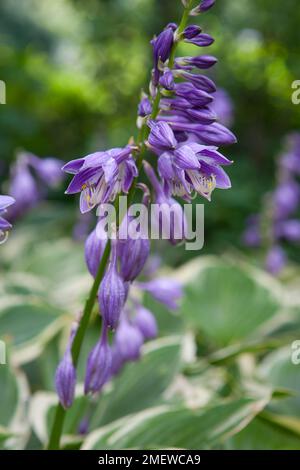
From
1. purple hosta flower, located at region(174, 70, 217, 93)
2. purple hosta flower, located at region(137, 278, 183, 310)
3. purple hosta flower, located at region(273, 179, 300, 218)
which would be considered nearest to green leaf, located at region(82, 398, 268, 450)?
purple hosta flower, located at region(137, 278, 183, 310)

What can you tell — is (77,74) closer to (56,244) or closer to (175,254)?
(175,254)

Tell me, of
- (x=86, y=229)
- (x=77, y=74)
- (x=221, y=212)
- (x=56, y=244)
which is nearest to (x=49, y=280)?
(x=56, y=244)

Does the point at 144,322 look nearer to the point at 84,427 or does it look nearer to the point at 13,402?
the point at 84,427

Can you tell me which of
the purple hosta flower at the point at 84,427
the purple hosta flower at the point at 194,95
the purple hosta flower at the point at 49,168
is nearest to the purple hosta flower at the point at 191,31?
the purple hosta flower at the point at 194,95

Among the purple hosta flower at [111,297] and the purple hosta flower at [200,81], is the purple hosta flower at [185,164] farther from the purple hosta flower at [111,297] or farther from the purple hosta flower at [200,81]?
the purple hosta flower at [111,297]

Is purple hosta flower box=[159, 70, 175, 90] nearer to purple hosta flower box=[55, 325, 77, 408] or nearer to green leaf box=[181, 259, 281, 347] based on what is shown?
purple hosta flower box=[55, 325, 77, 408]

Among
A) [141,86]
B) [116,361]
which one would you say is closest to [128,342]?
[116,361]
